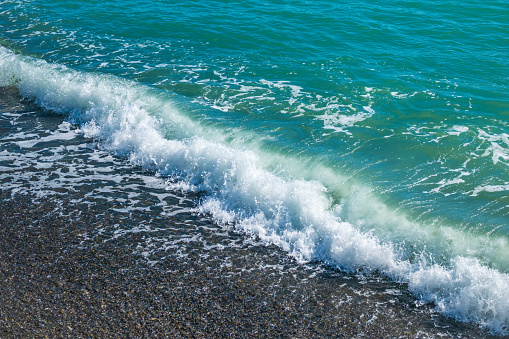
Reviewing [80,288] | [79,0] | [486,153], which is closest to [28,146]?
[80,288]

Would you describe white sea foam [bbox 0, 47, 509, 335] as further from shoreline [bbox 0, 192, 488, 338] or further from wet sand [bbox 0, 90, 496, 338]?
shoreline [bbox 0, 192, 488, 338]

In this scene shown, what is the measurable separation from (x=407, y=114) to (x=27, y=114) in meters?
12.9

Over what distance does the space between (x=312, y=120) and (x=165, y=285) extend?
324 inches

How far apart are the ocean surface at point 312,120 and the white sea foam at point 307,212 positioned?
4cm

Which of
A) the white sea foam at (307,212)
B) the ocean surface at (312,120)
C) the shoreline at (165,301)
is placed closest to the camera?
the shoreline at (165,301)

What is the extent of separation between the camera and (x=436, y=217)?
11.1 metres

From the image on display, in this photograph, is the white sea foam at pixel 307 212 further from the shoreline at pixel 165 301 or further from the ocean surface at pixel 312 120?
the shoreline at pixel 165 301

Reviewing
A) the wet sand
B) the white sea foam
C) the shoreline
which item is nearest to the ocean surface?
the white sea foam

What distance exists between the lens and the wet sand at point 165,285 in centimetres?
829

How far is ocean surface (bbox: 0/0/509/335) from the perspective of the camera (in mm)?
10594

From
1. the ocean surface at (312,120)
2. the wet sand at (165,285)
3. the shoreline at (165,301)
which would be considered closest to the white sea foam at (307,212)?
the ocean surface at (312,120)

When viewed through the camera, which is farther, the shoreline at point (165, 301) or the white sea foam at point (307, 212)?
the white sea foam at point (307, 212)

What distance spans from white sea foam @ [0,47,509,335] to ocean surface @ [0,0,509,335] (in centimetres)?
4

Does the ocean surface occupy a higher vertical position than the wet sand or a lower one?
higher
